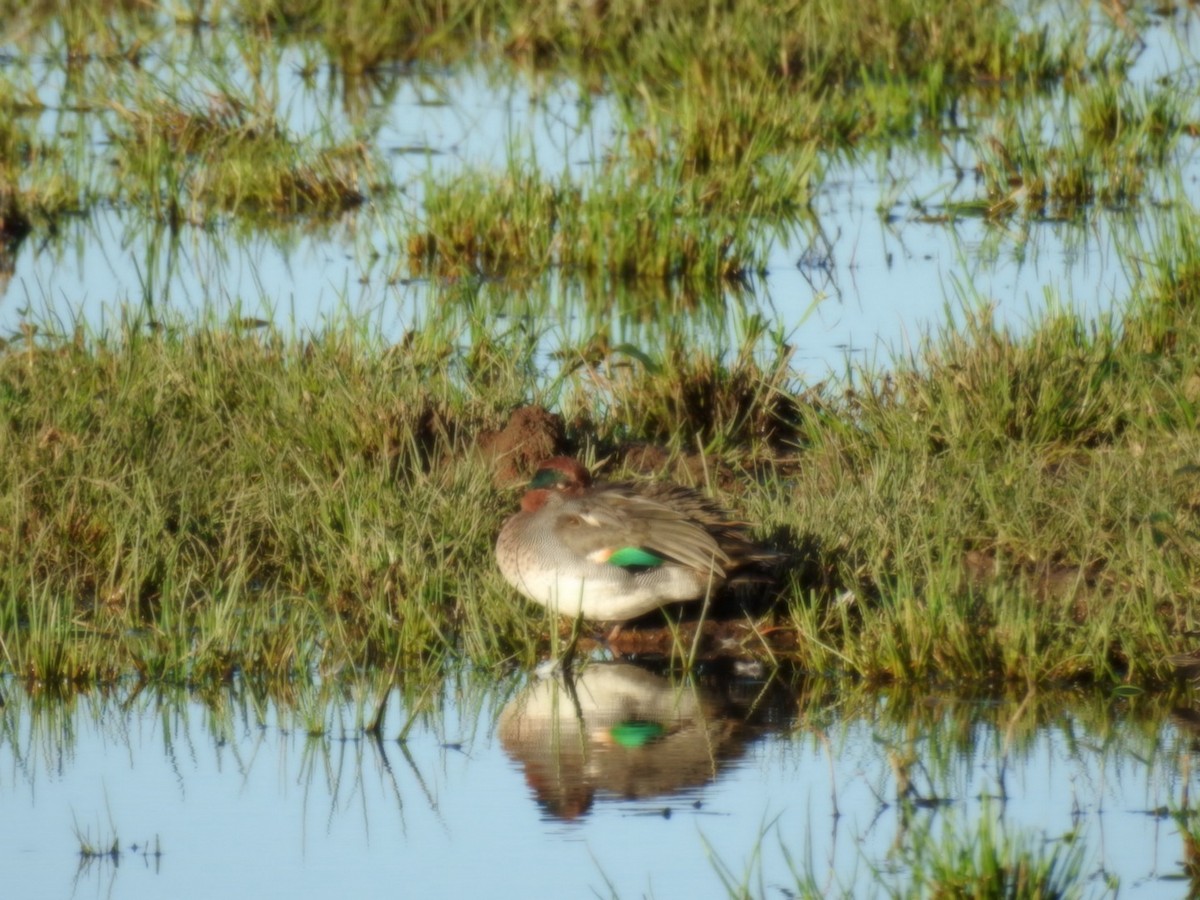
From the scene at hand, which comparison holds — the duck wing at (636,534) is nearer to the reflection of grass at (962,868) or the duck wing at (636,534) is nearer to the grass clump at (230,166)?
the reflection of grass at (962,868)

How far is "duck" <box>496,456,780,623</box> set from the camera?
6.67m

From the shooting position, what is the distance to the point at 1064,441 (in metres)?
8.19

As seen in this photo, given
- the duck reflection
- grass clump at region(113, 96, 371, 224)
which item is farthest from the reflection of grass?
grass clump at region(113, 96, 371, 224)

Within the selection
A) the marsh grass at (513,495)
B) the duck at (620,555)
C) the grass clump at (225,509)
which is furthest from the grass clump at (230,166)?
the duck at (620,555)

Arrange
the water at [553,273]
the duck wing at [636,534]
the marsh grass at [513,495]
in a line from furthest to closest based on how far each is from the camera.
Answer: the water at [553,273]
the duck wing at [636,534]
the marsh grass at [513,495]

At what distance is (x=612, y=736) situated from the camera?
6.02m

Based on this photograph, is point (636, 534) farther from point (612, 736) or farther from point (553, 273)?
point (553, 273)

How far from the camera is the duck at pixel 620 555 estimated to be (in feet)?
21.9

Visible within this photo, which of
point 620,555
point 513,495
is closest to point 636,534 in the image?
point 620,555

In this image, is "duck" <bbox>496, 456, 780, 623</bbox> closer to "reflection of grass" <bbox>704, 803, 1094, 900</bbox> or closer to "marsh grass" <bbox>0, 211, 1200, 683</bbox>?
"marsh grass" <bbox>0, 211, 1200, 683</bbox>

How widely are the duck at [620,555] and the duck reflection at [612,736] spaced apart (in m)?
0.22

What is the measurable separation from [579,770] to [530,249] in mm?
5797

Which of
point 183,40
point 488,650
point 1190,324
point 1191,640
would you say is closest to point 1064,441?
point 1190,324

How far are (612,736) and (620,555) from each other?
77 centimetres
